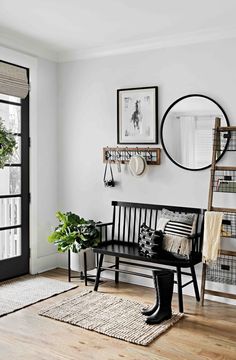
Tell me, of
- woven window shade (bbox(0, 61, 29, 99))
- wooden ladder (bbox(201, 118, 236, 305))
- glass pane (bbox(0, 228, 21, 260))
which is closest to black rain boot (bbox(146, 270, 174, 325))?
wooden ladder (bbox(201, 118, 236, 305))

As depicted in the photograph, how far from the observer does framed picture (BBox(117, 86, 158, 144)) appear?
459cm

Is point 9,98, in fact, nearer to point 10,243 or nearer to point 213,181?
point 10,243

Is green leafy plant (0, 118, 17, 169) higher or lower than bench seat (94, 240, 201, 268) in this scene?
higher

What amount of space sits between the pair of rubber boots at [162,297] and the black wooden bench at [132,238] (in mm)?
Result: 234

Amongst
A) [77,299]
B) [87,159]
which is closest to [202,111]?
[87,159]

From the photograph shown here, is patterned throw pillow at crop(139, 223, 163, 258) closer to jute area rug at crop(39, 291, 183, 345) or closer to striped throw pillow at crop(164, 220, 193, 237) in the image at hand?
striped throw pillow at crop(164, 220, 193, 237)

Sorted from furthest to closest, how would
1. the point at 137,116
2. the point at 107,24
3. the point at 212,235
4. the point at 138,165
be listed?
1. the point at 137,116
2. the point at 138,165
3. the point at 107,24
4. the point at 212,235

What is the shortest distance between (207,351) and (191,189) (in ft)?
5.64

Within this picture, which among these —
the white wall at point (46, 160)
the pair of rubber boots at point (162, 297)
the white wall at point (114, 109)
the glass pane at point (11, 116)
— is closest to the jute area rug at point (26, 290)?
the white wall at point (46, 160)

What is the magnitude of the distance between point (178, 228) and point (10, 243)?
6.32ft

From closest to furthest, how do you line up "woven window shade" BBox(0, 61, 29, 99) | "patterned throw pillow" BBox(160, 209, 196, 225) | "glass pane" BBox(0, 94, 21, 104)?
"patterned throw pillow" BBox(160, 209, 196, 225)
"woven window shade" BBox(0, 61, 29, 99)
"glass pane" BBox(0, 94, 21, 104)

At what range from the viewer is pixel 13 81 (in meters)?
4.66

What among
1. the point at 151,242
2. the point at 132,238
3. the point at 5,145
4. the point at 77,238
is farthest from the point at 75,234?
the point at 5,145

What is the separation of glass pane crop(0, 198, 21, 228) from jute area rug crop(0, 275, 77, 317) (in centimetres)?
63
